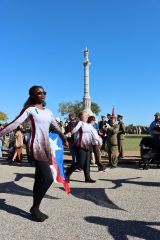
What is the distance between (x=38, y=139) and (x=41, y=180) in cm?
59

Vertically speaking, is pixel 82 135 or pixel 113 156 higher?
pixel 82 135

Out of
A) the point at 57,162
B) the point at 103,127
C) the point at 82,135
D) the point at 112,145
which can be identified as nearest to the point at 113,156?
the point at 112,145

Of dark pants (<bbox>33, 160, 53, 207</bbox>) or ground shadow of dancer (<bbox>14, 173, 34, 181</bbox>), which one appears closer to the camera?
dark pants (<bbox>33, 160, 53, 207</bbox>)

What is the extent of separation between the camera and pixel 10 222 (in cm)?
600

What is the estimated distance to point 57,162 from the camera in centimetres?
757

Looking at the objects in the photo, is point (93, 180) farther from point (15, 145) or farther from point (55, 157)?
point (15, 145)

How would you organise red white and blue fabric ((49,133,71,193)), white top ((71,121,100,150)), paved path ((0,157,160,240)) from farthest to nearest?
white top ((71,121,100,150)) → red white and blue fabric ((49,133,71,193)) → paved path ((0,157,160,240))

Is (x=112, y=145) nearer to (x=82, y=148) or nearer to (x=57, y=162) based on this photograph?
(x=82, y=148)

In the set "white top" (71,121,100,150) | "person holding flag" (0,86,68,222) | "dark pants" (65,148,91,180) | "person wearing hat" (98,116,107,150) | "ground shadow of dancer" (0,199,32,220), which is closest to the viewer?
"person holding flag" (0,86,68,222)

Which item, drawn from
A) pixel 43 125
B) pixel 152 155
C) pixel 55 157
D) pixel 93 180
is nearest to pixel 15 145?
pixel 152 155

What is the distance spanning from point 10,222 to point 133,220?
5.54 feet

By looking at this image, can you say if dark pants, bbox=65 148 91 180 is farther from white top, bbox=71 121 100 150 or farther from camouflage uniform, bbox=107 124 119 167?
camouflage uniform, bbox=107 124 119 167

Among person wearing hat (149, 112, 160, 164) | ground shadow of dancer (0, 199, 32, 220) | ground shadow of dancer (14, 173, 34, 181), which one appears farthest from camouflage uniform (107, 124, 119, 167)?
ground shadow of dancer (0, 199, 32, 220)

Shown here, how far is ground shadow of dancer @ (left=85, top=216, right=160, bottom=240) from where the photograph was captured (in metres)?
5.23
